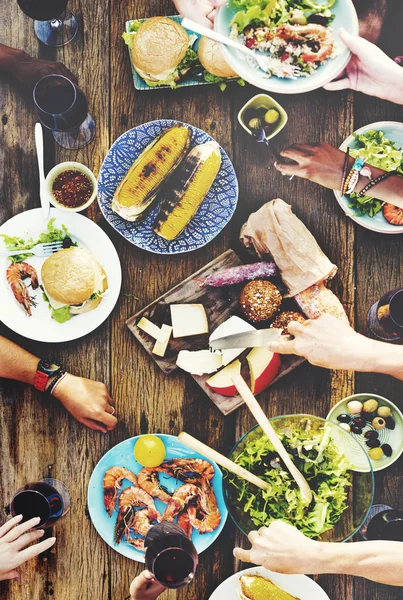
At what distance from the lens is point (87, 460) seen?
2.29 metres

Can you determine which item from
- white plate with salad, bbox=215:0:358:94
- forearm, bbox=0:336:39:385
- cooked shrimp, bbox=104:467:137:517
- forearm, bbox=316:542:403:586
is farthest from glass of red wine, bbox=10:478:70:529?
white plate with salad, bbox=215:0:358:94

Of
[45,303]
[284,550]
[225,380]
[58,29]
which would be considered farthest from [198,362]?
[58,29]

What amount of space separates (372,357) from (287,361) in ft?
1.09

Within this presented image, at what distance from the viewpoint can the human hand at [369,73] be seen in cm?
203

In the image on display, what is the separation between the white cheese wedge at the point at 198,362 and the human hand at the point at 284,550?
60 centimetres

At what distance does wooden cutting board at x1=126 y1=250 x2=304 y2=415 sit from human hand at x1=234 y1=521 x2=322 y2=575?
46 cm

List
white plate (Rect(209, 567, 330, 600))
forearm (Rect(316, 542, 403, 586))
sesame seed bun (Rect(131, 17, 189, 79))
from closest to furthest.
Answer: forearm (Rect(316, 542, 403, 586)) → sesame seed bun (Rect(131, 17, 189, 79)) → white plate (Rect(209, 567, 330, 600))

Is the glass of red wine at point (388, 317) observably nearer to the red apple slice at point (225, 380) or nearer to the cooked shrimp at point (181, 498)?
the red apple slice at point (225, 380)

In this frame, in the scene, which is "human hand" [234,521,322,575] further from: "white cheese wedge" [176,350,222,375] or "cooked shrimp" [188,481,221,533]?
"white cheese wedge" [176,350,222,375]

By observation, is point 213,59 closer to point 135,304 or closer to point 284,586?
point 135,304

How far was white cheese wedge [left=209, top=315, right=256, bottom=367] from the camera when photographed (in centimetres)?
219

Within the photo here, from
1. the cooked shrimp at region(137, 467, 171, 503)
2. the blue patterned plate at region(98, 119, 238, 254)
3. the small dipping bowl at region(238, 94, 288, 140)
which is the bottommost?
the cooked shrimp at region(137, 467, 171, 503)

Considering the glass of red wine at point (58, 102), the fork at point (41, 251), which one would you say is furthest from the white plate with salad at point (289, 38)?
the fork at point (41, 251)

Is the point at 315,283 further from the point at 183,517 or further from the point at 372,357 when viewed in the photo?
the point at 183,517
